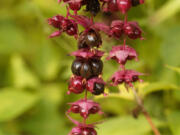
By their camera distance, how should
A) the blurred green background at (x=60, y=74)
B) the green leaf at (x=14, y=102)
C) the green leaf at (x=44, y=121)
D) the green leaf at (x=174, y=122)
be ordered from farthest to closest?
the green leaf at (x=44, y=121) < the green leaf at (x=14, y=102) < the blurred green background at (x=60, y=74) < the green leaf at (x=174, y=122)

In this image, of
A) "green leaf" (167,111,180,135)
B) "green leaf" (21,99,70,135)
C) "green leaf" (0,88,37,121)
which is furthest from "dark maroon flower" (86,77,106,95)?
"green leaf" (21,99,70,135)

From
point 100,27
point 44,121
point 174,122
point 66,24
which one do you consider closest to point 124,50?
point 100,27

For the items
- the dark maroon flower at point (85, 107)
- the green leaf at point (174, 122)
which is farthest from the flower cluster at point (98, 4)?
the green leaf at point (174, 122)

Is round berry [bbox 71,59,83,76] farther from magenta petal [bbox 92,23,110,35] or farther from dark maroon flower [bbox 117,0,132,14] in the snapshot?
dark maroon flower [bbox 117,0,132,14]

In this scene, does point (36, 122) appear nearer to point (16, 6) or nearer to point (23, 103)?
point (23, 103)

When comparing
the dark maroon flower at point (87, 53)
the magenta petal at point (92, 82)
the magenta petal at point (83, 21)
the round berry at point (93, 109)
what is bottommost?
the round berry at point (93, 109)

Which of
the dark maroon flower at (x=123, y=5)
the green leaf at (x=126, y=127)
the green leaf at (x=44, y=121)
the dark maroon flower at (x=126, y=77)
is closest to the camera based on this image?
the dark maroon flower at (x=123, y=5)

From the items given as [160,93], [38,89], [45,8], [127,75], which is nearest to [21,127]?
[38,89]

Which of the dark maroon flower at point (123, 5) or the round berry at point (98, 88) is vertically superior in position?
the dark maroon flower at point (123, 5)

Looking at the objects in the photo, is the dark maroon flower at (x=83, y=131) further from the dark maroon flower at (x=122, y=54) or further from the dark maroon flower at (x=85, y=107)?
the dark maroon flower at (x=122, y=54)
